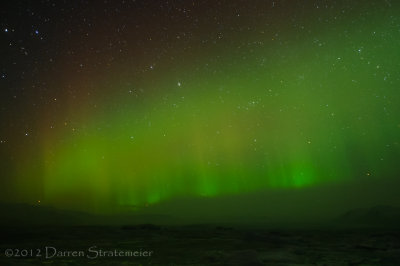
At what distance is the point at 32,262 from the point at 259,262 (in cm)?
1056

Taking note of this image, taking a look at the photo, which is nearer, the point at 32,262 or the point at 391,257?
the point at 32,262

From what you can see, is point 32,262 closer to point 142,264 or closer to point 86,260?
point 86,260

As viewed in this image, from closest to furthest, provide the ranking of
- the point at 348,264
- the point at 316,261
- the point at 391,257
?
the point at 348,264
the point at 316,261
the point at 391,257

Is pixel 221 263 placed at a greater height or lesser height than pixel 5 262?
lesser

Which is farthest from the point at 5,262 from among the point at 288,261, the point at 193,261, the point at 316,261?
the point at 316,261

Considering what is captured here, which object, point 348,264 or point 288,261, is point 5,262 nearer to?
point 288,261

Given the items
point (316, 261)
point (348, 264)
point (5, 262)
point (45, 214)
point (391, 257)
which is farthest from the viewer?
point (45, 214)

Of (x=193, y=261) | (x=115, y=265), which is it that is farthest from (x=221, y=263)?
(x=115, y=265)

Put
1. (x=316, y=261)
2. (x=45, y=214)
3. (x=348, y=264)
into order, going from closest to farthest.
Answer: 1. (x=348, y=264)
2. (x=316, y=261)
3. (x=45, y=214)

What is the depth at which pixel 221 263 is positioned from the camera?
14805 mm

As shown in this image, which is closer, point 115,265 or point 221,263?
point 115,265

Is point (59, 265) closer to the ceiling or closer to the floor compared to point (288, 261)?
closer to the ceiling

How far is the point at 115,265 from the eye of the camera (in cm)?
1366

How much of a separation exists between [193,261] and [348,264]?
737 cm
